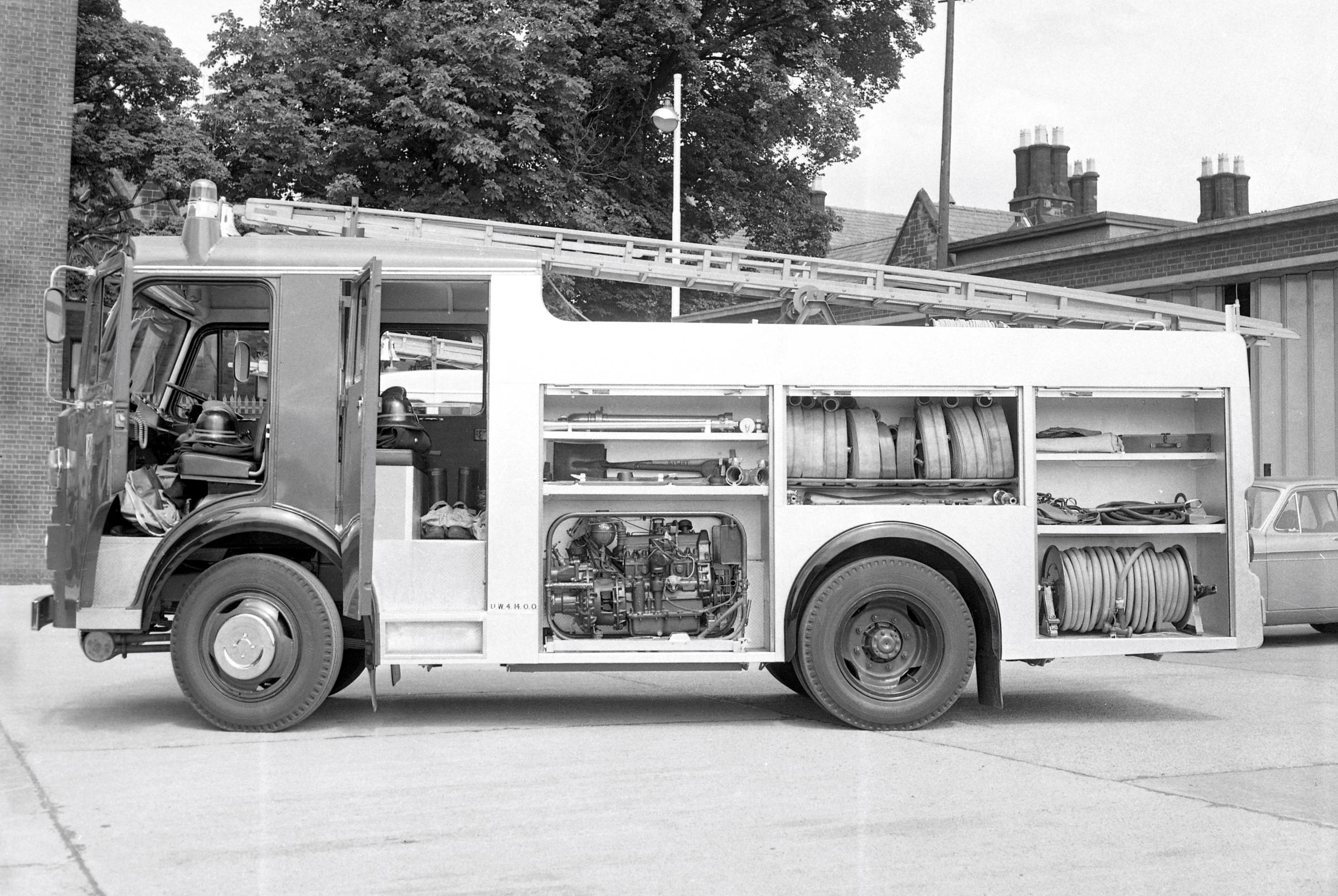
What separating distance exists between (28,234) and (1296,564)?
1685 centimetres

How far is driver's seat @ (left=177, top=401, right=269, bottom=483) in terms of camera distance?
26.0 ft

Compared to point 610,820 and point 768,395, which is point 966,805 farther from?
point 768,395

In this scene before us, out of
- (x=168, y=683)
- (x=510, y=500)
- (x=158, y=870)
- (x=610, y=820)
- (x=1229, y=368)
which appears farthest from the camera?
(x=168, y=683)

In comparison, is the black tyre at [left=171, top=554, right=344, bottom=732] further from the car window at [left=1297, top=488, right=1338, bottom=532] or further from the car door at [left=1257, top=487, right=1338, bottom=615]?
the car window at [left=1297, top=488, right=1338, bottom=532]

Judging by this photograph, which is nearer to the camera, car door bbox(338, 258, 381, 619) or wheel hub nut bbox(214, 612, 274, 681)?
car door bbox(338, 258, 381, 619)

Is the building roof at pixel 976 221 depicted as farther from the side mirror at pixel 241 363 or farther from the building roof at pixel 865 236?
the side mirror at pixel 241 363

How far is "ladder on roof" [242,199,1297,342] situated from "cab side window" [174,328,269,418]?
197cm

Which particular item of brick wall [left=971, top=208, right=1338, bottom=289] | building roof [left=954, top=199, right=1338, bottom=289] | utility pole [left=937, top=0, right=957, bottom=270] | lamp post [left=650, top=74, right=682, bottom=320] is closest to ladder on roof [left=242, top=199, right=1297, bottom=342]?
lamp post [left=650, top=74, right=682, bottom=320]

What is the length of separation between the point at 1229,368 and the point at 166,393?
6.51 metres

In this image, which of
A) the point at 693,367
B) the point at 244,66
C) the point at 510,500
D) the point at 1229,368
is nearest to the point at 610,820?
the point at 510,500

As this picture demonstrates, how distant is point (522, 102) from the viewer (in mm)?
22094

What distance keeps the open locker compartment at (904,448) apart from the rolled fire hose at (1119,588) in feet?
1.75

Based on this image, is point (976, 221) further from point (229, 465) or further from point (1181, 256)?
point (229, 465)

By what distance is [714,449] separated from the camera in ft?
26.9
